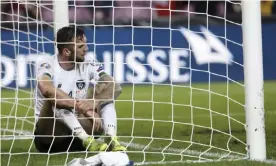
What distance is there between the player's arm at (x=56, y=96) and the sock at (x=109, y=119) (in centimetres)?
29

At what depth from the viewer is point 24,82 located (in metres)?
13.5

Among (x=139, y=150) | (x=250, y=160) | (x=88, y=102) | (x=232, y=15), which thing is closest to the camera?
(x=250, y=160)

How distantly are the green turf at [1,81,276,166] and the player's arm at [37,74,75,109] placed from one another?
0.97 ft

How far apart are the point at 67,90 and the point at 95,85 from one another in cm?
23

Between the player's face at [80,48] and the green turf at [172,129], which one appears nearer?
the green turf at [172,129]

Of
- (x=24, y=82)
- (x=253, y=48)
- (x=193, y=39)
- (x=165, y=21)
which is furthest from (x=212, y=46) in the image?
(x=253, y=48)

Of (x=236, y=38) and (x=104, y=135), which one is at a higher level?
(x=236, y=38)

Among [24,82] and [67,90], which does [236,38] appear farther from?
[67,90]

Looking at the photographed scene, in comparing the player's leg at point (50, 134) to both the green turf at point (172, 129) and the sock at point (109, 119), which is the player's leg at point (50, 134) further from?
the sock at point (109, 119)

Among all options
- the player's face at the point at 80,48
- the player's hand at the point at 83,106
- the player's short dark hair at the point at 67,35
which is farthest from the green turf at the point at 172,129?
the player's short dark hair at the point at 67,35

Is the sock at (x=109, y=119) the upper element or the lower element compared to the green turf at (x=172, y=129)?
upper

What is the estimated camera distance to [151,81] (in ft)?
39.1

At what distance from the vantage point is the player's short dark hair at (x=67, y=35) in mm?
6996

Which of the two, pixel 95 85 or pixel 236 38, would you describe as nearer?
pixel 95 85
